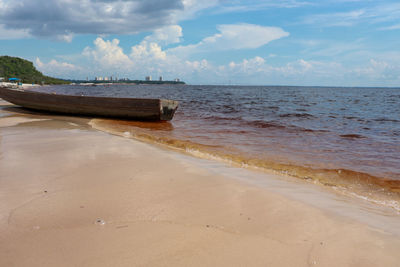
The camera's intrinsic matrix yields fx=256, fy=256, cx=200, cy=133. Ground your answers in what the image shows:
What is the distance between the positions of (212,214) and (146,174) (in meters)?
1.41

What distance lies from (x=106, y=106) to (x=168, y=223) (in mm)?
9140

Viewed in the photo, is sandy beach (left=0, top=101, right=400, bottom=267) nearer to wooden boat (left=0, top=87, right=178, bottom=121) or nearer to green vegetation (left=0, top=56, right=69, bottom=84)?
wooden boat (left=0, top=87, right=178, bottom=121)

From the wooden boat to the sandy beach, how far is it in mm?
6210

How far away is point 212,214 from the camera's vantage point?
93.4 inches

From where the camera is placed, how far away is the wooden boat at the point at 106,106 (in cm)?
983

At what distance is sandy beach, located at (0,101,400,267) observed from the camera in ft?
5.73

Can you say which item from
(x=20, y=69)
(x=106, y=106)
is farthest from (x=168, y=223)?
(x=20, y=69)

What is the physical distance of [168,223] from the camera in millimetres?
2178

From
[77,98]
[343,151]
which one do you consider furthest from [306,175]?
[77,98]

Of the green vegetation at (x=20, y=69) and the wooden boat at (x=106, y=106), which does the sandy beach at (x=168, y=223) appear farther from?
the green vegetation at (x=20, y=69)

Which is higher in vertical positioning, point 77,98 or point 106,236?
point 77,98

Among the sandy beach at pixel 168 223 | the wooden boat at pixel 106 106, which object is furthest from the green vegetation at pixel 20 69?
the sandy beach at pixel 168 223

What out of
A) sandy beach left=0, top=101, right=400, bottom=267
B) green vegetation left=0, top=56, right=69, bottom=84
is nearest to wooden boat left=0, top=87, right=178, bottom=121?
sandy beach left=0, top=101, right=400, bottom=267

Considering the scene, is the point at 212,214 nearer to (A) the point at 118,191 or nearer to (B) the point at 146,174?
(A) the point at 118,191
